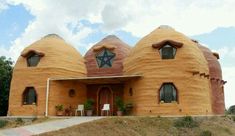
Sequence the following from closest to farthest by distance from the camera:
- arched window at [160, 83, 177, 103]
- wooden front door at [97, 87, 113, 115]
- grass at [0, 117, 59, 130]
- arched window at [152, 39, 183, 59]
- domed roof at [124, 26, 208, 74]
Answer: grass at [0, 117, 59, 130] < arched window at [160, 83, 177, 103] < domed roof at [124, 26, 208, 74] < arched window at [152, 39, 183, 59] < wooden front door at [97, 87, 113, 115]

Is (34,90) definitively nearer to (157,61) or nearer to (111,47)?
(111,47)

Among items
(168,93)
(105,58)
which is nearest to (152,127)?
(168,93)

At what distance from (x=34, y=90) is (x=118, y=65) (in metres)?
6.84

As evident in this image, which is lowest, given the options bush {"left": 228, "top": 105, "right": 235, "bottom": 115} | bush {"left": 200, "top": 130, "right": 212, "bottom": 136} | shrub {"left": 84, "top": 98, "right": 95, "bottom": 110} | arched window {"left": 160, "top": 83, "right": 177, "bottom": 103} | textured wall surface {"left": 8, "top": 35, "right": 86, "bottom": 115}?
bush {"left": 200, "top": 130, "right": 212, "bottom": 136}

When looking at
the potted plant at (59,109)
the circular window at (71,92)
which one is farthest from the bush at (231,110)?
the potted plant at (59,109)

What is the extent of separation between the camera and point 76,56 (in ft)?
92.5

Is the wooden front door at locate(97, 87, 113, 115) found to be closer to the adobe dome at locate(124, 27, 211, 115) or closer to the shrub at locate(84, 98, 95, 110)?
the shrub at locate(84, 98, 95, 110)

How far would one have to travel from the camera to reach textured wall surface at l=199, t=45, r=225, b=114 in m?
28.6

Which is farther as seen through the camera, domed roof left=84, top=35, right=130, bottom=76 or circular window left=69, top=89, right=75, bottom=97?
domed roof left=84, top=35, right=130, bottom=76

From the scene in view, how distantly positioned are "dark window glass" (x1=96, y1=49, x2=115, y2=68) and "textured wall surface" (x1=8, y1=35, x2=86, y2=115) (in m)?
2.06

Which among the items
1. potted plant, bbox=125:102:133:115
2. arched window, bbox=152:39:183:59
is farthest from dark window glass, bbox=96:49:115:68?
arched window, bbox=152:39:183:59

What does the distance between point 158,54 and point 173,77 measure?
1.89m

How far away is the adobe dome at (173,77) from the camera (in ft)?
73.7

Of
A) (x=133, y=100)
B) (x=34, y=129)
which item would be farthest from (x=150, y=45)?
(x=34, y=129)
